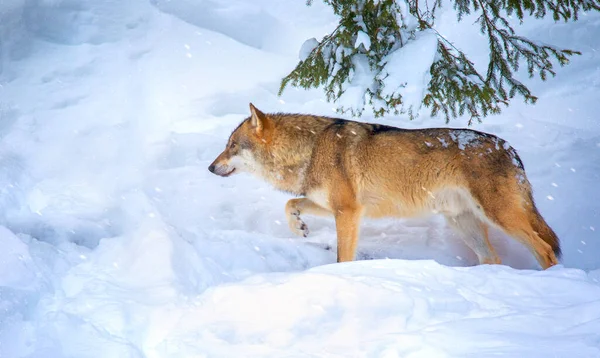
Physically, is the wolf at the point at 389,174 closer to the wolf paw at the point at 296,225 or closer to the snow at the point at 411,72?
the wolf paw at the point at 296,225

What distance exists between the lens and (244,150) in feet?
20.8

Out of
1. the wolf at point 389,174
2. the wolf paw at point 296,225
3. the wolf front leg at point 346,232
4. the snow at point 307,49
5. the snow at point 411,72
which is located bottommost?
the wolf paw at point 296,225

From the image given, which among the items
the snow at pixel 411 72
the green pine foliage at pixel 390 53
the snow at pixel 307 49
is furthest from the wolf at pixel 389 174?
the snow at pixel 307 49

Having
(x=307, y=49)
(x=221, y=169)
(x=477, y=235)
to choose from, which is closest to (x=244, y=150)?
(x=221, y=169)

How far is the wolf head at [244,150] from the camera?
6.28 m

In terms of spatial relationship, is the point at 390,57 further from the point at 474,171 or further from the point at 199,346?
the point at 199,346

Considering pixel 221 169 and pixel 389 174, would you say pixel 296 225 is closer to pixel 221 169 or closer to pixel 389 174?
pixel 221 169

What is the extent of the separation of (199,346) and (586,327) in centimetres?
233

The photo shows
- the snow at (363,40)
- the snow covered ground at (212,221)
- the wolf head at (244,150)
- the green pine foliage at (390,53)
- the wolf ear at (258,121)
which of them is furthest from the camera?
the green pine foliage at (390,53)

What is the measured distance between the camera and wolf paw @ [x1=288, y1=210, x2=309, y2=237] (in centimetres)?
636

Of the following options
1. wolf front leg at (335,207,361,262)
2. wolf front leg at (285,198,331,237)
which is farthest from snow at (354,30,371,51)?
wolf front leg at (335,207,361,262)

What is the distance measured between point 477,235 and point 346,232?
5.40 ft

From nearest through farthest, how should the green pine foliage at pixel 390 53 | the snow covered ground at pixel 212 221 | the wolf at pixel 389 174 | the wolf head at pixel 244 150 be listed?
the snow covered ground at pixel 212 221 < the wolf at pixel 389 174 < the wolf head at pixel 244 150 < the green pine foliage at pixel 390 53

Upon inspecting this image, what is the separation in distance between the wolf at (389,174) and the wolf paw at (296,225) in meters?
0.01
